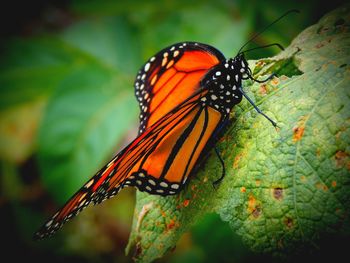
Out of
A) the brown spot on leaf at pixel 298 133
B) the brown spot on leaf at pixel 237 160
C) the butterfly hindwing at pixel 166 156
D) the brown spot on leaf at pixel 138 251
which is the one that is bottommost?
the brown spot on leaf at pixel 298 133

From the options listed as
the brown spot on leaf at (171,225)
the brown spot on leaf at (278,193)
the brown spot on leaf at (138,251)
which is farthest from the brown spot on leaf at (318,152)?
the brown spot on leaf at (138,251)

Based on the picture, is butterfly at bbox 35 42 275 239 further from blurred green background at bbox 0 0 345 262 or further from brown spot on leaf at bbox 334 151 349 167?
blurred green background at bbox 0 0 345 262

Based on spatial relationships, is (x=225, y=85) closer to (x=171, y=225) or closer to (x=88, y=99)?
(x=171, y=225)

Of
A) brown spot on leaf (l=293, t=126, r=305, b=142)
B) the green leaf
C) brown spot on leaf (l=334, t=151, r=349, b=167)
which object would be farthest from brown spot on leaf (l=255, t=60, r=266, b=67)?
brown spot on leaf (l=334, t=151, r=349, b=167)

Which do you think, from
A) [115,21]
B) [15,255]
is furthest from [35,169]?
[115,21]

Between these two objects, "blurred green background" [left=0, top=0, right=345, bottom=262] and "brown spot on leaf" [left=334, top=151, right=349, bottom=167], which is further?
"blurred green background" [left=0, top=0, right=345, bottom=262]

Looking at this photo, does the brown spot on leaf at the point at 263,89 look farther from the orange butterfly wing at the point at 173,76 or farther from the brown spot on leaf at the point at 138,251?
the brown spot on leaf at the point at 138,251
